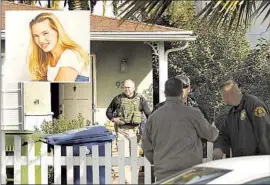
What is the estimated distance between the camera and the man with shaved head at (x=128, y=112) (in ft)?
28.4

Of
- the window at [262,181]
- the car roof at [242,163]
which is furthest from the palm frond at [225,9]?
the window at [262,181]

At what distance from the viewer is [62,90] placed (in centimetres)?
1325

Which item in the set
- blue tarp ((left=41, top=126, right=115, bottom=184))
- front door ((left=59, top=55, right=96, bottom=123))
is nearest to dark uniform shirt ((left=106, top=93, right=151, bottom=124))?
blue tarp ((left=41, top=126, right=115, bottom=184))

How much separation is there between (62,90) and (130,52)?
1.74m

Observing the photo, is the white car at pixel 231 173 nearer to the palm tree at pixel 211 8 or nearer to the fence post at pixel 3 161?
the palm tree at pixel 211 8

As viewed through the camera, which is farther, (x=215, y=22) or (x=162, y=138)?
(x=215, y=22)

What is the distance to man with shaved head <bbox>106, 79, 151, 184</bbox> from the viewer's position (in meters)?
8.66

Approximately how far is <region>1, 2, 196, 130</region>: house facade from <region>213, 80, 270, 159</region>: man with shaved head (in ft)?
20.9

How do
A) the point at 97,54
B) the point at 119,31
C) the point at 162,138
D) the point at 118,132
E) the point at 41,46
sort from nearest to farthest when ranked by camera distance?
the point at 162,138 → the point at 118,132 → the point at 41,46 → the point at 119,31 → the point at 97,54

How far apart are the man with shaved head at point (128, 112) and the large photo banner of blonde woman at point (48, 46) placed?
1387 millimetres

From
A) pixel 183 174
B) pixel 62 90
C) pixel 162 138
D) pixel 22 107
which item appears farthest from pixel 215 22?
pixel 62 90

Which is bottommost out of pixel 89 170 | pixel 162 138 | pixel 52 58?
pixel 89 170

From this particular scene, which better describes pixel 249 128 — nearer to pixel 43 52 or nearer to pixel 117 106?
pixel 117 106

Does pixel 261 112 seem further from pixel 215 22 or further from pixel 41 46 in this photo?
pixel 41 46
